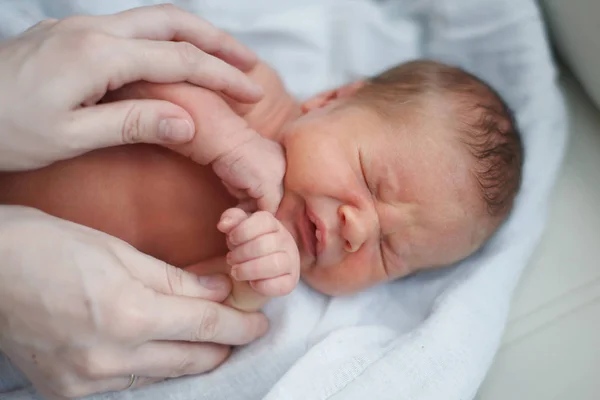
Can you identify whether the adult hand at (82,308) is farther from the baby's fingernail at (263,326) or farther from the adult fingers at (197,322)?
the baby's fingernail at (263,326)

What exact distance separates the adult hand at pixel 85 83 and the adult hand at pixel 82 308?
0.12 meters

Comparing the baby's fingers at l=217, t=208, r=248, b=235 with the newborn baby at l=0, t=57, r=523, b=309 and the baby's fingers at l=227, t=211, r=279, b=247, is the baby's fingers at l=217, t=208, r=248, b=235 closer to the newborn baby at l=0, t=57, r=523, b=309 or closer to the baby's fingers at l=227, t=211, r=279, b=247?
the baby's fingers at l=227, t=211, r=279, b=247

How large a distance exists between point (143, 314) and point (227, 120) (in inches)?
14.1

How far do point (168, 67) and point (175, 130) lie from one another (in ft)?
0.37

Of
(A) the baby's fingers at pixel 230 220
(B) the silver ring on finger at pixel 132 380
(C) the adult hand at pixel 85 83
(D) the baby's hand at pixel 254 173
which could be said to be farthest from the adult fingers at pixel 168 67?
(B) the silver ring on finger at pixel 132 380

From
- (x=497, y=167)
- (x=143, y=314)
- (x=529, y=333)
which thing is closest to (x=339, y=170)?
(x=497, y=167)

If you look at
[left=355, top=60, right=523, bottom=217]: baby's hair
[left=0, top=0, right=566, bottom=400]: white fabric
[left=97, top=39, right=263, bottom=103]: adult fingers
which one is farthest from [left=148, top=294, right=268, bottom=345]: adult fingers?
[left=355, top=60, right=523, bottom=217]: baby's hair

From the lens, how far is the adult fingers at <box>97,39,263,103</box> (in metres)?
1.01

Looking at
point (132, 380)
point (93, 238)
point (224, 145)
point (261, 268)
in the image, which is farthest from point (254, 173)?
point (132, 380)

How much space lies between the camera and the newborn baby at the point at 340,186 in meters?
1.11

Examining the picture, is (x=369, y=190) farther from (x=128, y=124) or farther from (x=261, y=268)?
(x=128, y=124)

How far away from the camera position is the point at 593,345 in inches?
50.4

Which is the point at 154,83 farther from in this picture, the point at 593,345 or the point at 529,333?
the point at 593,345

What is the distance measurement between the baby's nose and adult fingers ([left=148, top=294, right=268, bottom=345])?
0.75ft
